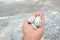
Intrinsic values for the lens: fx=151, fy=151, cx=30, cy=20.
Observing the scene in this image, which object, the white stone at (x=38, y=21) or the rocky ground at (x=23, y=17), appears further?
the rocky ground at (x=23, y=17)

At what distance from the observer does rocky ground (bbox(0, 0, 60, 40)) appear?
3.23ft

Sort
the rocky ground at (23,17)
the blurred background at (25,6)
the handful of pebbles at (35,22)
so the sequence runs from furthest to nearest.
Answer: the blurred background at (25,6), the rocky ground at (23,17), the handful of pebbles at (35,22)

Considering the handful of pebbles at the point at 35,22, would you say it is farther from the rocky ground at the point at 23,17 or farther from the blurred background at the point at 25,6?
the blurred background at the point at 25,6

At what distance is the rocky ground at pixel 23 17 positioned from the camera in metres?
0.99

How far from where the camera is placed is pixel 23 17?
1.09 meters

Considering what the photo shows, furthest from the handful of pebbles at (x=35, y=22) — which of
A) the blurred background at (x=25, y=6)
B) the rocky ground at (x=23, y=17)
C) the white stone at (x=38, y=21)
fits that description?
the blurred background at (x=25, y=6)

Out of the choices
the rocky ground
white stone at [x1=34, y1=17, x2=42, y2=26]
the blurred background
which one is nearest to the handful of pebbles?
white stone at [x1=34, y1=17, x2=42, y2=26]

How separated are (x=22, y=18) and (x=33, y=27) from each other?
17.2 inches

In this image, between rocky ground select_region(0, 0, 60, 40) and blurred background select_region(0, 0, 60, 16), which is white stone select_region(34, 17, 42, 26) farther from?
blurred background select_region(0, 0, 60, 16)

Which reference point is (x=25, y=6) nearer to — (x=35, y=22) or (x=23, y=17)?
(x=23, y=17)

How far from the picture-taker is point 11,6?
1.21m

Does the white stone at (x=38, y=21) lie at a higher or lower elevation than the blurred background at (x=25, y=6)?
higher

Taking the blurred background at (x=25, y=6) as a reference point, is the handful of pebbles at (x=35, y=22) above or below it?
above

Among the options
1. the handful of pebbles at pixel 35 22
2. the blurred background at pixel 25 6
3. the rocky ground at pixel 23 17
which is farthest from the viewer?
the blurred background at pixel 25 6
